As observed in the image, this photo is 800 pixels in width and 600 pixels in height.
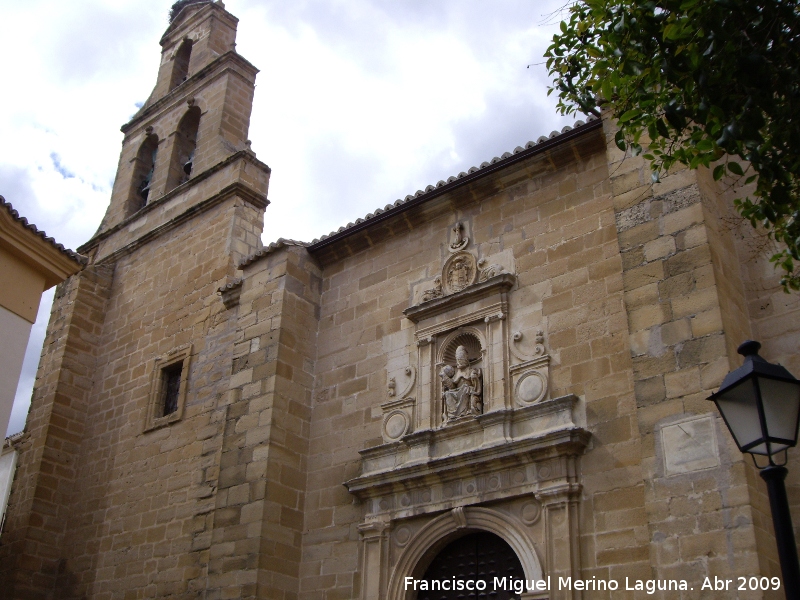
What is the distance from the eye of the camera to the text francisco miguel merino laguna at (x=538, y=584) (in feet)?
19.2

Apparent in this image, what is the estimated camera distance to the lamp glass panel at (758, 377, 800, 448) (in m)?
3.85

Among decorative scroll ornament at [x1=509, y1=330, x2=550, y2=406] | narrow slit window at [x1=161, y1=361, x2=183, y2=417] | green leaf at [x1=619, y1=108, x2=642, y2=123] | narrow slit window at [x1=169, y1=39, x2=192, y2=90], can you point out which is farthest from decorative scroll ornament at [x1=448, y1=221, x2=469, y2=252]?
narrow slit window at [x1=169, y1=39, x2=192, y2=90]

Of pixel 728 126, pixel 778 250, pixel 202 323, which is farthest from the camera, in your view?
pixel 202 323

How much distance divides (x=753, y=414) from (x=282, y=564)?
5899 mm

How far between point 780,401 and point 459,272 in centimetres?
536

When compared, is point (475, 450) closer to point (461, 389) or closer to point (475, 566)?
point (461, 389)

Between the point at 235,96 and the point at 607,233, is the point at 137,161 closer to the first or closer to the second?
the point at 235,96

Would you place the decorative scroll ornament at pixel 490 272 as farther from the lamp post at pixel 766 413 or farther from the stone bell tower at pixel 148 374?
the lamp post at pixel 766 413

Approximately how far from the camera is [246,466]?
29.9 ft

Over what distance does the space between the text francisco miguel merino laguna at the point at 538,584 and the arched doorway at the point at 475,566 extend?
2 cm

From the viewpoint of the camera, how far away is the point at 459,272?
9070 mm

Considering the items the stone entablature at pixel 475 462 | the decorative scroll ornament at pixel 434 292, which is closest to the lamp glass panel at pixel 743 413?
the stone entablature at pixel 475 462

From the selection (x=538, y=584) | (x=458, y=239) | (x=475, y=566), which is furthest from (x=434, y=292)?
(x=538, y=584)

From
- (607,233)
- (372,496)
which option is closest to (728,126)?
(607,233)
